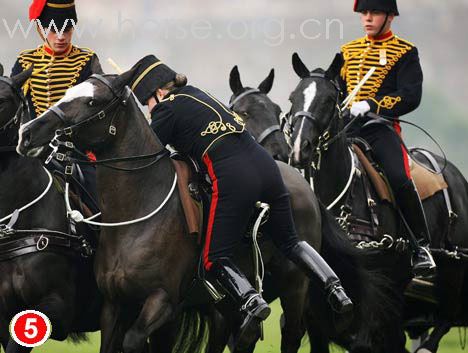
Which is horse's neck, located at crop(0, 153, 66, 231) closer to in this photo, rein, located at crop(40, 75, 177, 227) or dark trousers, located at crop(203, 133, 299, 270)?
rein, located at crop(40, 75, 177, 227)

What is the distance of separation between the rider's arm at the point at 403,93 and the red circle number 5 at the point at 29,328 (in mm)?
3485

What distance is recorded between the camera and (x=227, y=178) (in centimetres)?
735

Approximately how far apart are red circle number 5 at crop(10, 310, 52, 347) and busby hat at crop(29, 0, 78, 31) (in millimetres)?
2394

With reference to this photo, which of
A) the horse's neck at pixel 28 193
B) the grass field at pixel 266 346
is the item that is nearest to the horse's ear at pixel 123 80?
the horse's neck at pixel 28 193

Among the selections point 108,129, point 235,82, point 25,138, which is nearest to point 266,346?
point 235,82

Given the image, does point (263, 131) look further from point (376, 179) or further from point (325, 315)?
point (325, 315)

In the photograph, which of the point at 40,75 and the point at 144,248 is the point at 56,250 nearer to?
the point at 144,248

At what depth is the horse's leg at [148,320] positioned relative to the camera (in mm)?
6961

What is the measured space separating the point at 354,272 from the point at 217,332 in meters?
1.10

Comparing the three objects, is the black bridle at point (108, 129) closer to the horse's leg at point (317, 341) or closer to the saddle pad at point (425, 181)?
the horse's leg at point (317, 341)

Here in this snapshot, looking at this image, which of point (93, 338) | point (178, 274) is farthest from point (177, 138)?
point (93, 338)

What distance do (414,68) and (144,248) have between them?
348cm

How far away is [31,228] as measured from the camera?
786 cm

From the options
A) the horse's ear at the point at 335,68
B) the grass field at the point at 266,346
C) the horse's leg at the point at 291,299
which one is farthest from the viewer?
the grass field at the point at 266,346
